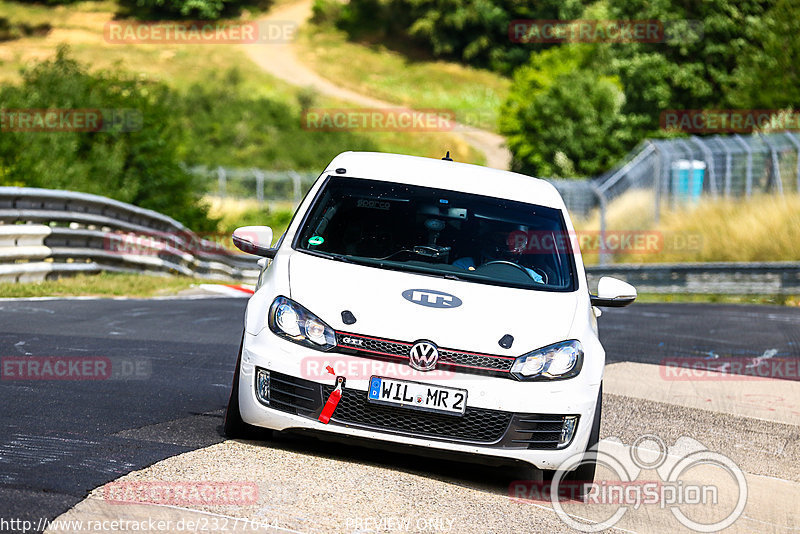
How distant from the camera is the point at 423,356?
6.02 metres

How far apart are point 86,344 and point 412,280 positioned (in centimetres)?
487

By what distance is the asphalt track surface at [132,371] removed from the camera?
5633 millimetres

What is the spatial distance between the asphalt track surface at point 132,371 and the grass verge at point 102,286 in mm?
834

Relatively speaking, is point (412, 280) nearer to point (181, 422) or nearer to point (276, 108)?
point (181, 422)

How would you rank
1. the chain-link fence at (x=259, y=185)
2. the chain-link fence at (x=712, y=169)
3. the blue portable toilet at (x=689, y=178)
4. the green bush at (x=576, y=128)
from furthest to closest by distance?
1. the green bush at (x=576, y=128)
2. the chain-link fence at (x=259, y=185)
3. the blue portable toilet at (x=689, y=178)
4. the chain-link fence at (x=712, y=169)

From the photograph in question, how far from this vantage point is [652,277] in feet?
79.4

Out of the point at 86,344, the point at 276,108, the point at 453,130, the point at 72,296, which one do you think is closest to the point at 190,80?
the point at 276,108

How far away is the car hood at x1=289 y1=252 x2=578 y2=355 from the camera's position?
6.07 metres

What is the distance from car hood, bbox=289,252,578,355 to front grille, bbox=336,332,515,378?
0.03 m

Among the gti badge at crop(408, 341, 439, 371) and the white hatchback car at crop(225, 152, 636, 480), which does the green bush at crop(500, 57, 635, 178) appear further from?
the gti badge at crop(408, 341, 439, 371)

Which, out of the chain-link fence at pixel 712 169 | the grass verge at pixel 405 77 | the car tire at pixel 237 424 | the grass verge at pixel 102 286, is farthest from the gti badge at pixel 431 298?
the grass verge at pixel 405 77

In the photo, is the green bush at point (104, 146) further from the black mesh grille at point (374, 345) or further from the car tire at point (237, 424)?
the black mesh grille at point (374, 345)

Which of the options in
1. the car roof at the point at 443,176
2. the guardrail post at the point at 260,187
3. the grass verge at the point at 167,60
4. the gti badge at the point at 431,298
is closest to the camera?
the gti badge at the point at 431,298

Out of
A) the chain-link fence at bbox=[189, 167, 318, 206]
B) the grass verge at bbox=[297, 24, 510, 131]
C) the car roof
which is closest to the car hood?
the car roof
